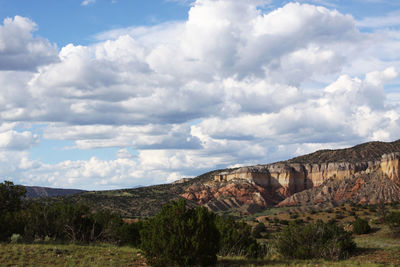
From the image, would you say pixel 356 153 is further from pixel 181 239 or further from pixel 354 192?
pixel 181 239

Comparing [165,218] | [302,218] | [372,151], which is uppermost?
[372,151]

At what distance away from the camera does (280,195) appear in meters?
136

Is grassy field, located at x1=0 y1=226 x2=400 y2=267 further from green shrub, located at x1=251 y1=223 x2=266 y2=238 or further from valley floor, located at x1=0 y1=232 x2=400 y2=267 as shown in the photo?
green shrub, located at x1=251 y1=223 x2=266 y2=238

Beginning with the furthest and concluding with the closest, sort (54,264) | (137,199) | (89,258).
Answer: (137,199)
(89,258)
(54,264)

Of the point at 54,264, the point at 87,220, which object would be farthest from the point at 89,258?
the point at 87,220

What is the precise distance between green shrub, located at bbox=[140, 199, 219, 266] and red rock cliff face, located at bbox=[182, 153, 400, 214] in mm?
100661

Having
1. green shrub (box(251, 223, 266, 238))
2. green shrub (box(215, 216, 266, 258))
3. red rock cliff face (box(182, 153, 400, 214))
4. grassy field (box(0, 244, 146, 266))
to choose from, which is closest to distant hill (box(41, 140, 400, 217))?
red rock cliff face (box(182, 153, 400, 214))

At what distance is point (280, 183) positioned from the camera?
138375 millimetres

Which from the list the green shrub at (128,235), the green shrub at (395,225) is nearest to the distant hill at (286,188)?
the green shrub at (395,225)

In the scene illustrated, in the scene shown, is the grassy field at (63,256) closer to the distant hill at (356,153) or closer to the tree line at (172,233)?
the tree line at (172,233)

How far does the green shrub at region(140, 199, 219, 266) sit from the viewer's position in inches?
735

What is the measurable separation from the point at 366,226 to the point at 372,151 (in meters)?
106

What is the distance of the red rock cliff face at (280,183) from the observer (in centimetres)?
11694

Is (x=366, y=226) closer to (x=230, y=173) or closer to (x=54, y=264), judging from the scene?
(x=54, y=264)
